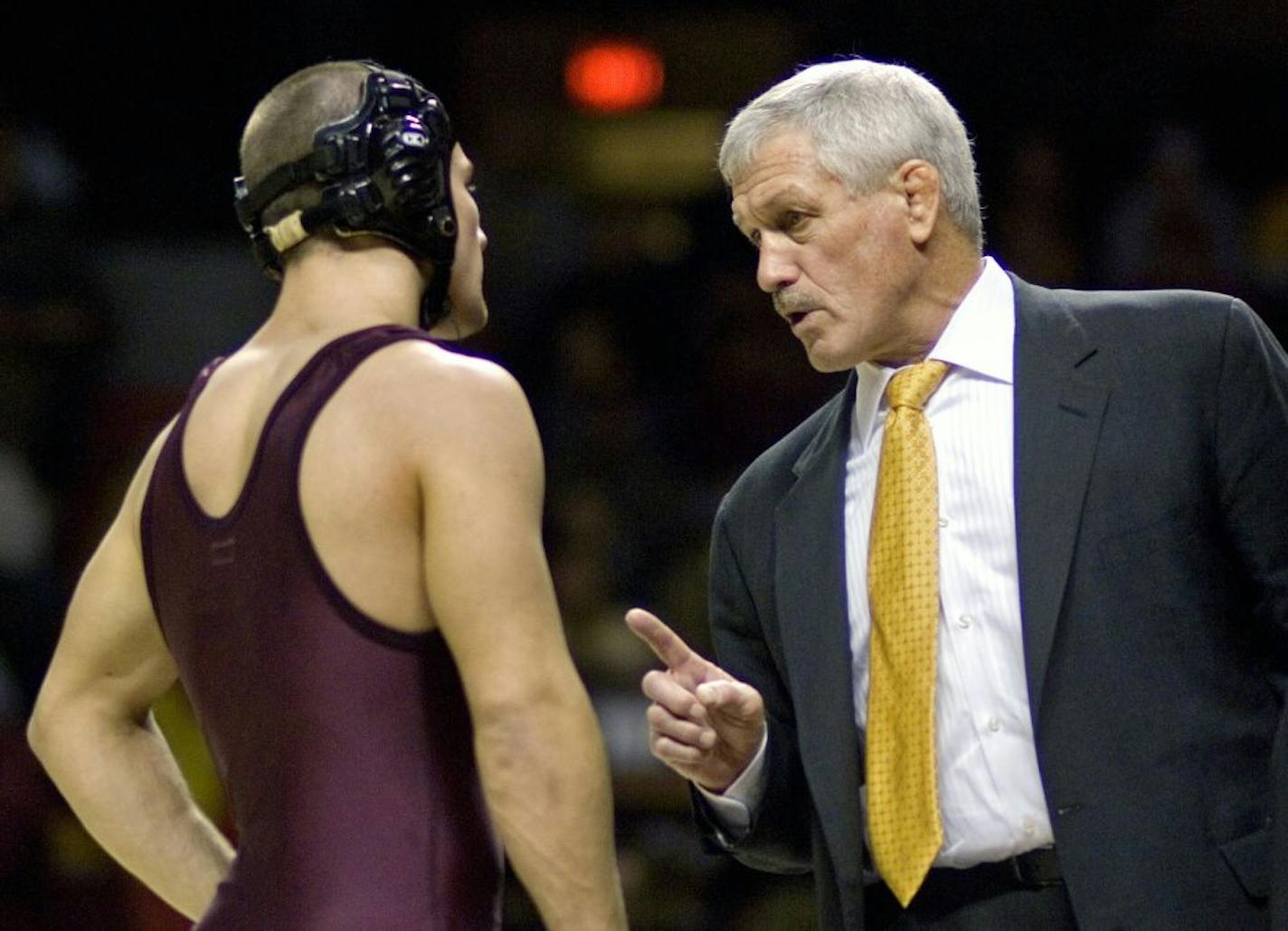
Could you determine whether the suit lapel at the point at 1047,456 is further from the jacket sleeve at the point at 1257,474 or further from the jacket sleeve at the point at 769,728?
the jacket sleeve at the point at 769,728

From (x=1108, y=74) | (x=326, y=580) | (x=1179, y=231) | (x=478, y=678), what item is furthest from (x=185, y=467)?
(x=1108, y=74)

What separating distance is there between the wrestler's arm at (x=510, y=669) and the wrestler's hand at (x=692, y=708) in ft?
0.94

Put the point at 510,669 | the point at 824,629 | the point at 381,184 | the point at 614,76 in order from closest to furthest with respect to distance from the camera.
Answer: the point at 510,669 < the point at 381,184 < the point at 824,629 < the point at 614,76

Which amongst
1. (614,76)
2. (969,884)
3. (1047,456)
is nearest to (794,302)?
(1047,456)

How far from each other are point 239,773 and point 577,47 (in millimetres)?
6263

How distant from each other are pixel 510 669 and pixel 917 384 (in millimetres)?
784

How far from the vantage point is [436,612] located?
2.19 m

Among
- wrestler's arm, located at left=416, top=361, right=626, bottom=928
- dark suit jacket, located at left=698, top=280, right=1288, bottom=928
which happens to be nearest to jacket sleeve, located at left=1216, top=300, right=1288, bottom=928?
dark suit jacket, located at left=698, top=280, right=1288, bottom=928

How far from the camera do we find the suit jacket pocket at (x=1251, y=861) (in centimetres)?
247

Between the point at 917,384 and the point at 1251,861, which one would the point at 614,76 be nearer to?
the point at 917,384

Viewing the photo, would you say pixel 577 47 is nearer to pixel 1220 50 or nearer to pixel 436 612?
pixel 1220 50

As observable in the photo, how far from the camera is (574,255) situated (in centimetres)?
697

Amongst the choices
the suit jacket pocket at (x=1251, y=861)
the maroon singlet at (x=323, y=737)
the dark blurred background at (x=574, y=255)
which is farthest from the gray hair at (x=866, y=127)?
the dark blurred background at (x=574, y=255)

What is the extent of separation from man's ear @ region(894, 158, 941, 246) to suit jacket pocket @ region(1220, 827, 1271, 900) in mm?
855
